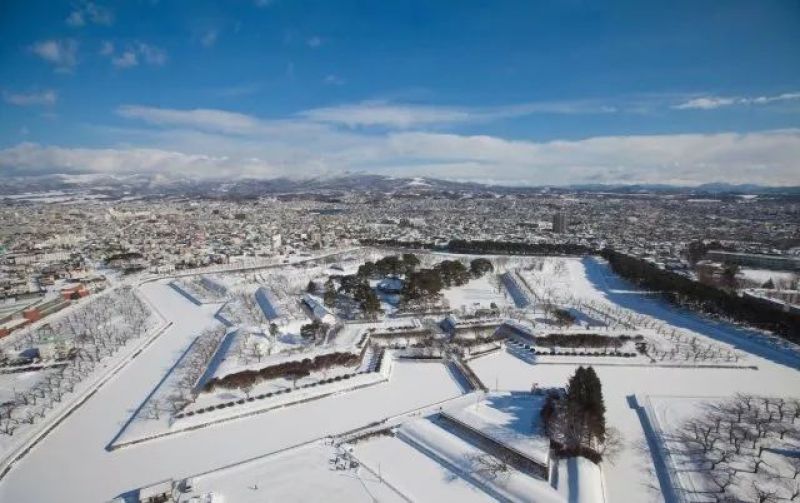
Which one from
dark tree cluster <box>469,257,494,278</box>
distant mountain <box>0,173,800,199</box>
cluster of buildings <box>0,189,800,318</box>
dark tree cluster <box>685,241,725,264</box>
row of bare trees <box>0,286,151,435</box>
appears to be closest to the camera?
row of bare trees <box>0,286,151,435</box>

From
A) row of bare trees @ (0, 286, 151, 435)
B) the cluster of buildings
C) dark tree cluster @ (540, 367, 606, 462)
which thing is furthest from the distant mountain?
dark tree cluster @ (540, 367, 606, 462)

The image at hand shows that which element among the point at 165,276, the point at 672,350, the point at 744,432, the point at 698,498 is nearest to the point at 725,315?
the point at 672,350

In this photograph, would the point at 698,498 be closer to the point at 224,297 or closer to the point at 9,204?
the point at 224,297

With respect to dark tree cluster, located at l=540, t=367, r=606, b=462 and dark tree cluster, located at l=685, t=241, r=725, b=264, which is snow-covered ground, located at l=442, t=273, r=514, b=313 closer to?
dark tree cluster, located at l=540, t=367, r=606, b=462

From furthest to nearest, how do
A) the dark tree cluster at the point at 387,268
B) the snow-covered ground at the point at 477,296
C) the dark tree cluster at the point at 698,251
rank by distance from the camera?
the dark tree cluster at the point at 698,251 < the dark tree cluster at the point at 387,268 < the snow-covered ground at the point at 477,296

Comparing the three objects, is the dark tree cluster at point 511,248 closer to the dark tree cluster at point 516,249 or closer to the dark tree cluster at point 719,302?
the dark tree cluster at point 516,249

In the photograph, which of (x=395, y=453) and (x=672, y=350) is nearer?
(x=395, y=453)

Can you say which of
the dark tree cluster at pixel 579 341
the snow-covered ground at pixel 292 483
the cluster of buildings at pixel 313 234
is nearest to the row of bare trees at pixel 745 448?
the dark tree cluster at pixel 579 341
